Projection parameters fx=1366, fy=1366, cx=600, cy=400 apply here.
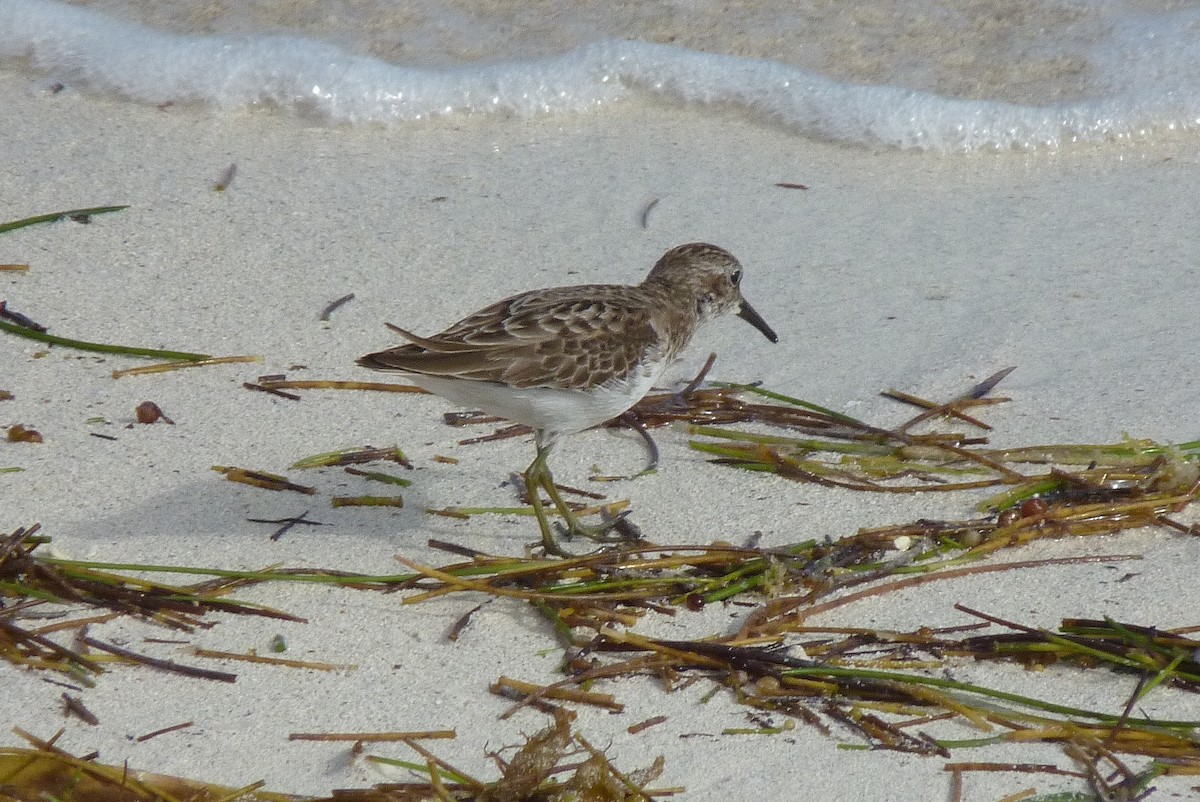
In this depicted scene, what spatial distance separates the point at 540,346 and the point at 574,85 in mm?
3115

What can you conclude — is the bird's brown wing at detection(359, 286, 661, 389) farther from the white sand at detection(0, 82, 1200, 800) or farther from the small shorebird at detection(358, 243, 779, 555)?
the white sand at detection(0, 82, 1200, 800)

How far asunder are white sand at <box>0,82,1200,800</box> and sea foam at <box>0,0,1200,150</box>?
0.17m

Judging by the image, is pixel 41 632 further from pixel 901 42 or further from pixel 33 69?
pixel 901 42

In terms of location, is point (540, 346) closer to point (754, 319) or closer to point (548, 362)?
point (548, 362)

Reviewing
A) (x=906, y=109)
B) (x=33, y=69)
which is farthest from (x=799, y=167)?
(x=33, y=69)

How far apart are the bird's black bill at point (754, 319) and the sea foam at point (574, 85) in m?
1.99

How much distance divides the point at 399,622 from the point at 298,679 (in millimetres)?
334

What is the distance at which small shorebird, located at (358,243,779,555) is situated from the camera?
3.68m

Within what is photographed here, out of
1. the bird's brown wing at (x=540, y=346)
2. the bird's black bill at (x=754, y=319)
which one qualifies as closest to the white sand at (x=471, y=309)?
the bird's black bill at (x=754, y=319)

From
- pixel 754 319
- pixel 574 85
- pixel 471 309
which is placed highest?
pixel 574 85

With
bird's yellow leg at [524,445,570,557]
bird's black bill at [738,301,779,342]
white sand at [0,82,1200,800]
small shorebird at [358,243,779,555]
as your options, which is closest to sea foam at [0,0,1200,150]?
white sand at [0,82,1200,800]

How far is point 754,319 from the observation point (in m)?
4.65

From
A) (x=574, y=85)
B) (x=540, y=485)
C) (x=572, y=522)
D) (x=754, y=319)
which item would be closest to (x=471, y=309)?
(x=754, y=319)

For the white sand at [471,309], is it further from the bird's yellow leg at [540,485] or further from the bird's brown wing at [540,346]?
the bird's brown wing at [540,346]
